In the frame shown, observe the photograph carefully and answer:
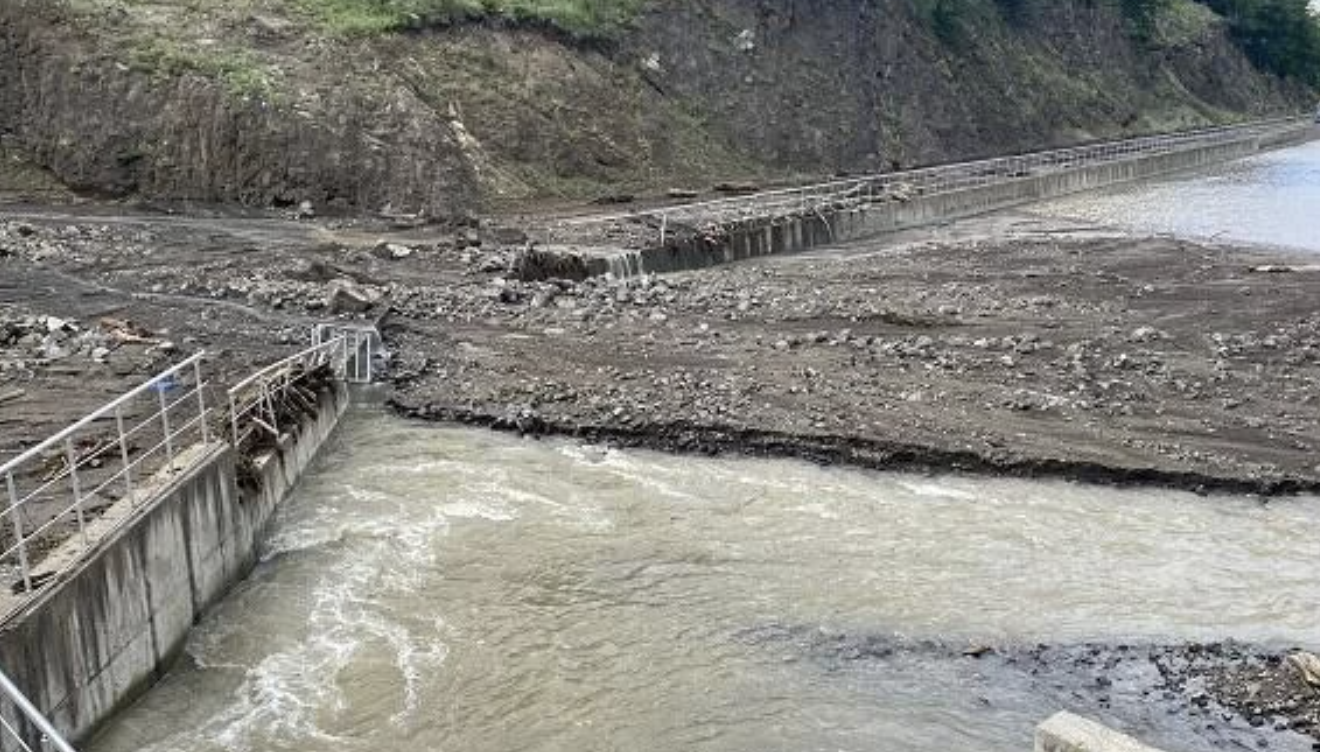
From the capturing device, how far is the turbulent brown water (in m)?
12.3

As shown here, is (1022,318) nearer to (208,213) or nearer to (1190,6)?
(208,213)

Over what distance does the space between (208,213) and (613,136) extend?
15830 mm

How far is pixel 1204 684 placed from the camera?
1312 centimetres

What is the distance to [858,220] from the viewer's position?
43.8 meters

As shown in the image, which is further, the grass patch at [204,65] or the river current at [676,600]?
the grass patch at [204,65]

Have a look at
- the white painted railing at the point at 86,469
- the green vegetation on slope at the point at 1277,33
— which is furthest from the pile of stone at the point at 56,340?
the green vegetation on slope at the point at 1277,33

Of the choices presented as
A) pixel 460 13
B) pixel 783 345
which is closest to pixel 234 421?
pixel 783 345

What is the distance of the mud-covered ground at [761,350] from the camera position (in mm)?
19328

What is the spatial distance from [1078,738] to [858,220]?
35895mm

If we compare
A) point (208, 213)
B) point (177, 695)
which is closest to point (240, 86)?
point (208, 213)

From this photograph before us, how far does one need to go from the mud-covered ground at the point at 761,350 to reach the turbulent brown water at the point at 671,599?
856 millimetres

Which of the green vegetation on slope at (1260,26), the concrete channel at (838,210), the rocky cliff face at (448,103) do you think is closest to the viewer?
the concrete channel at (838,210)

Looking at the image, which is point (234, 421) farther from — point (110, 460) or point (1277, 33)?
point (1277, 33)

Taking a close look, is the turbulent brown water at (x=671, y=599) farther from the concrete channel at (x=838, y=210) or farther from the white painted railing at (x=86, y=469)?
the concrete channel at (x=838, y=210)
